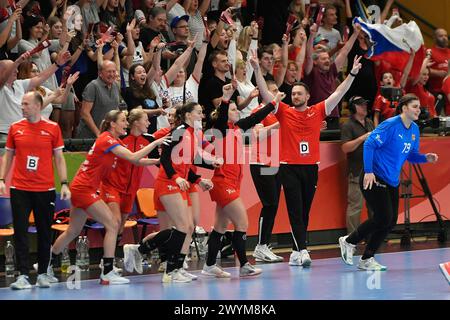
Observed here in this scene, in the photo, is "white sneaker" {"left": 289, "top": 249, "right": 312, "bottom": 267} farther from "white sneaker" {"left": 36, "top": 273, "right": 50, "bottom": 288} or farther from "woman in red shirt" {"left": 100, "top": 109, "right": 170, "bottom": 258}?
"white sneaker" {"left": 36, "top": 273, "right": 50, "bottom": 288}

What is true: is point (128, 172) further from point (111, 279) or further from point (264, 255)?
point (264, 255)

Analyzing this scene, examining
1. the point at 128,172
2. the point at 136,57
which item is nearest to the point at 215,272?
the point at 128,172

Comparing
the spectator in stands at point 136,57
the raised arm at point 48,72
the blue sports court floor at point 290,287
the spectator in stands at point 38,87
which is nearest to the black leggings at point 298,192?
the blue sports court floor at point 290,287

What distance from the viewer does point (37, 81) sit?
43.7ft

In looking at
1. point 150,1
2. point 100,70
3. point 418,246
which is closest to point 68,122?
point 100,70

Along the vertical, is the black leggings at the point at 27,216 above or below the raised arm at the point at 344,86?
below

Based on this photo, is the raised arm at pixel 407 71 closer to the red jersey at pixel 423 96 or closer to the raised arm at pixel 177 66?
the red jersey at pixel 423 96

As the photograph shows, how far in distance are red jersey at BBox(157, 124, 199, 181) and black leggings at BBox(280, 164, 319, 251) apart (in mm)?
1655

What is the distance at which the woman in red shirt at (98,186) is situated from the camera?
38.6 ft

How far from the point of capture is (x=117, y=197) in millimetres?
12383

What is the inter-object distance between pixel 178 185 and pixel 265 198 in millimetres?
2890

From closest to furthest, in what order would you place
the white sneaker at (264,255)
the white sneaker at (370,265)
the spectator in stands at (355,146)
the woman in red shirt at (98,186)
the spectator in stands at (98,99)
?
the woman in red shirt at (98,186) < the white sneaker at (370,265) < the spectator in stands at (98,99) < the white sneaker at (264,255) < the spectator in stands at (355,146)

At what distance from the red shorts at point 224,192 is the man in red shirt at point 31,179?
5.93ft

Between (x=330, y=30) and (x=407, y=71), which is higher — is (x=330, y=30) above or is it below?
above
